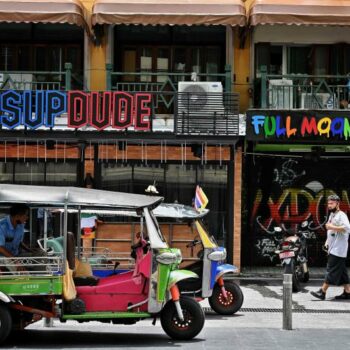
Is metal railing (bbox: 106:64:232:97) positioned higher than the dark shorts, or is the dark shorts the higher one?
metal railing (bbox: 106:64:232:97)

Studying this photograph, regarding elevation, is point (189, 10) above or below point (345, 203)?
above

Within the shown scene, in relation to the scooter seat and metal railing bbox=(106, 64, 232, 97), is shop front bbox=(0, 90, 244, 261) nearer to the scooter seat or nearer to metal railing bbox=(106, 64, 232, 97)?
metal railing bbox=(106, 64, 232, 97)

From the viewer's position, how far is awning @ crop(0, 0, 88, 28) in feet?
59.0

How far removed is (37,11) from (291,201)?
24.6 ft

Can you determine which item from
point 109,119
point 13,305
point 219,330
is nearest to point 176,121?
point 109,119

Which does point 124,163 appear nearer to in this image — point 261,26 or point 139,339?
point 261,26

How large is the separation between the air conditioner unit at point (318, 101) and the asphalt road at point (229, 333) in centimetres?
624

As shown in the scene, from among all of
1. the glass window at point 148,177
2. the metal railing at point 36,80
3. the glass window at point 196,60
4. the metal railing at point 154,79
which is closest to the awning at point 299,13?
the metal railing at point 154,79

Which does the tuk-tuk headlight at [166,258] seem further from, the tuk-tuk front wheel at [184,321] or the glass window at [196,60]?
the glass window at [196,60]

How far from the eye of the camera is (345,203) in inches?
791

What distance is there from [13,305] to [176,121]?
8.46 m

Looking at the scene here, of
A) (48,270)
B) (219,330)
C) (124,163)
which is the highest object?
(124,163)

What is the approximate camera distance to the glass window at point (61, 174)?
62.6ft

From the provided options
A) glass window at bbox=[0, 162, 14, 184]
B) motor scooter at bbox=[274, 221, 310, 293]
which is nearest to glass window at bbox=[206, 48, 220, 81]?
glass window at bbox=[0, 162, 14, 184]
